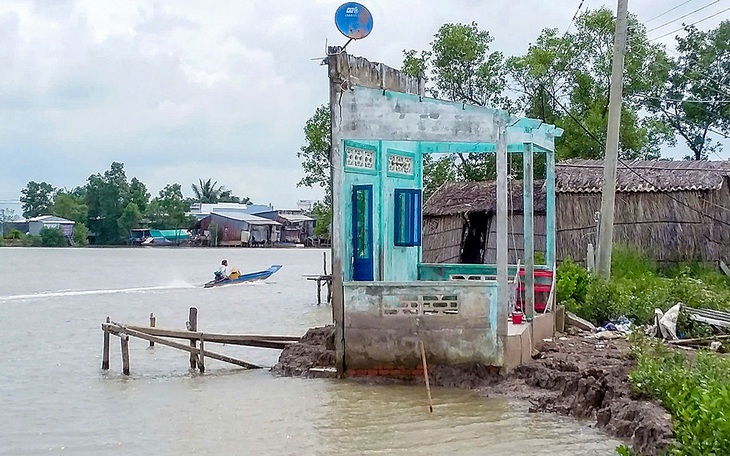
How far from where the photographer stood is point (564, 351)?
13273 millimetres

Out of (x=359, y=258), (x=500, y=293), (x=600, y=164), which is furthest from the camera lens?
(x=600, y=164)

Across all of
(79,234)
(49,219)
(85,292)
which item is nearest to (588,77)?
(85,292)

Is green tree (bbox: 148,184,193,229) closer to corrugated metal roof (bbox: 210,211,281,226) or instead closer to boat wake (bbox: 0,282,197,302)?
corrugated metal roof (bbox: 210,211,281,226)

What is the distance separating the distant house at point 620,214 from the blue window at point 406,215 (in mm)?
5107

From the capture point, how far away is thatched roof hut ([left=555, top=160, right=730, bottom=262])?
2047cm

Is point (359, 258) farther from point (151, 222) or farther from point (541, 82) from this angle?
point (151, 222)

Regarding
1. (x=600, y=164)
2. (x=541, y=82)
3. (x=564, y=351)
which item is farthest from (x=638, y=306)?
(x=541, y=82)

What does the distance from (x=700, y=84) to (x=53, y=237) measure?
200ft

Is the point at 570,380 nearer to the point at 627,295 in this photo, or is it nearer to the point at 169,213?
the point at 627,295

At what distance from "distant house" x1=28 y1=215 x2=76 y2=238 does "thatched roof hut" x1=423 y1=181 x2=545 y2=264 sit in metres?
60.6

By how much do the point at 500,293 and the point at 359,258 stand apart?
9.35 feet

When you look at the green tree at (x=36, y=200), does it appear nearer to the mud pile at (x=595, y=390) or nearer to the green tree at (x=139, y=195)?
the green tree at (x=139, y=195)

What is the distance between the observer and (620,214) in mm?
21312

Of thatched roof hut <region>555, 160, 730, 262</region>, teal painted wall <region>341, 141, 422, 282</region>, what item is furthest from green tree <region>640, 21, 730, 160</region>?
teal painted wall <region>341, 141, 422, 282</region>
